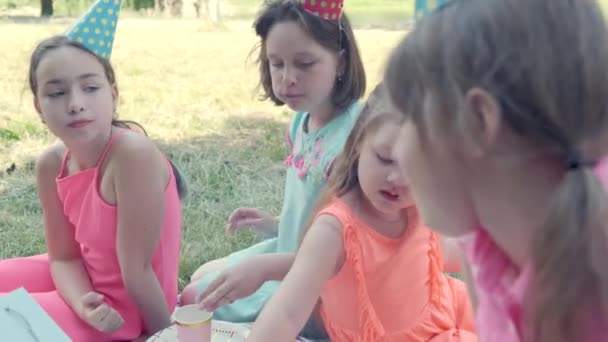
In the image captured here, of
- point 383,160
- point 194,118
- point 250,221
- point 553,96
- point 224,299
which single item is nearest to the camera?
point 553,96

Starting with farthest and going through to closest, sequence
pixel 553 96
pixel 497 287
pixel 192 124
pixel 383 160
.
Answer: pixel 192 124 < pixel 383 160 < pixel 497 287 < pixel 553 96

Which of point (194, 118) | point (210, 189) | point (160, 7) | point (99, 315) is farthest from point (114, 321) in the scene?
point (160, 7)

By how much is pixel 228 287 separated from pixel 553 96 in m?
0.80

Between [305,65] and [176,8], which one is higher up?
[305,65]

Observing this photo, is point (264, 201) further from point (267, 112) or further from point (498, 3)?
point (498, 3)

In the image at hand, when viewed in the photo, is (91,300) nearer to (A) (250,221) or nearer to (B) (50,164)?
(B) (50,164)

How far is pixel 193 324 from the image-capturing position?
1.26 meters

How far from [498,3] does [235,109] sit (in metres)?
3.20

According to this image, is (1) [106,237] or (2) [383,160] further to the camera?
(1) [106,237]

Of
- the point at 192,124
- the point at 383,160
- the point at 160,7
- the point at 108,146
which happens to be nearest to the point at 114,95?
the point at 108,146

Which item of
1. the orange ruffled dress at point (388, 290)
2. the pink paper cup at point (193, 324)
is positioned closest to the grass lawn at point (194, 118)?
the orange ruffled dress at point (388, 290)

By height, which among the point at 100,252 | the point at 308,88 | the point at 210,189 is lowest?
the point at 210,189

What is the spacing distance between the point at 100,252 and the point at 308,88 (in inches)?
22.0

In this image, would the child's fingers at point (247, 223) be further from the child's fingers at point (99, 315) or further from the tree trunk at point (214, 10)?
the tree trunk at point (214, 10)
